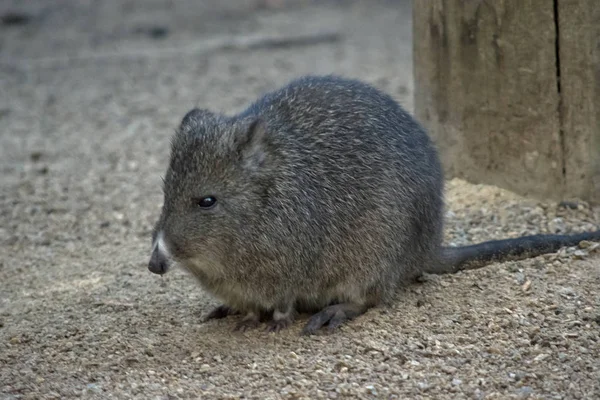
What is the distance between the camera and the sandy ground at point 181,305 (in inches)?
182

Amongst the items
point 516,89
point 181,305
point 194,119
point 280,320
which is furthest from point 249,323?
point 516,89

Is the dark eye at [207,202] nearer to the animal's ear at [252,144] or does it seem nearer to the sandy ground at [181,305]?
the animal's ear at [252,144]

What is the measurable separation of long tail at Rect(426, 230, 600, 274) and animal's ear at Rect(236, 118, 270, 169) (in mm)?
1328

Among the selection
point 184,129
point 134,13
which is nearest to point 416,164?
point 184,129

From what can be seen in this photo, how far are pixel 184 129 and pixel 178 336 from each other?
1151 millimetres

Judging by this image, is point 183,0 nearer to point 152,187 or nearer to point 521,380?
point 152,187

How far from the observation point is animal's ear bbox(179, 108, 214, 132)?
17.4 feet

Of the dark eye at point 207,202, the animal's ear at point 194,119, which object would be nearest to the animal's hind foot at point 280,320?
the dark eye at point 207,202

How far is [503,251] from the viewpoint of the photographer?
18.9 feet

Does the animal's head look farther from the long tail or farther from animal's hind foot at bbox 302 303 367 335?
the long tail

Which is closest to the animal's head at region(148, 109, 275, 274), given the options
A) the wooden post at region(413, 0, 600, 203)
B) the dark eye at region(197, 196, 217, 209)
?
the dark eye at region(197, 196, 217, 209)

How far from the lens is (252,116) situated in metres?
5.45

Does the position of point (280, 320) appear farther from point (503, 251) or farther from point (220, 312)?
point (503, 251)

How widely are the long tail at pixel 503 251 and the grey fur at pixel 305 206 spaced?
1.1 inches
